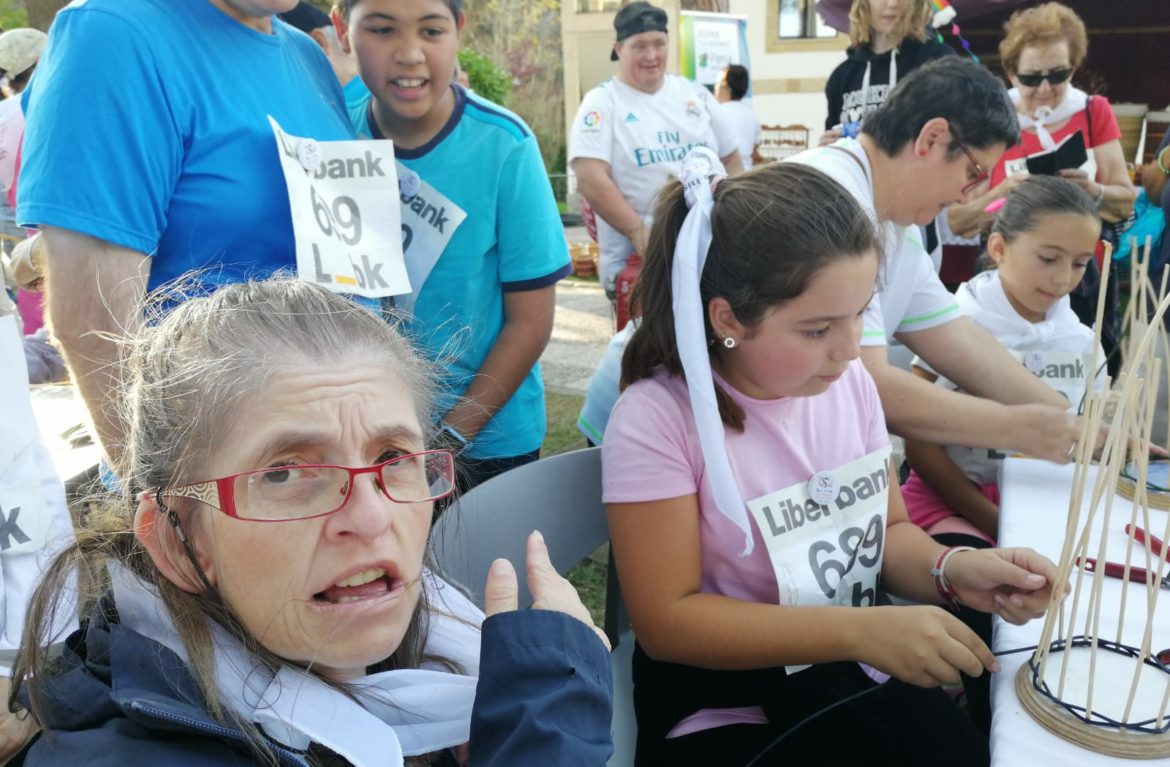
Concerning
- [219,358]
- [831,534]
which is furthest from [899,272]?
[219,358]

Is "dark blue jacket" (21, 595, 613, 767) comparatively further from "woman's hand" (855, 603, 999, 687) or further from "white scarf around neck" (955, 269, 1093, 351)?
"white scarf around neck" (955, 269, 1093, 351)

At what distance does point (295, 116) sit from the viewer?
1804mm

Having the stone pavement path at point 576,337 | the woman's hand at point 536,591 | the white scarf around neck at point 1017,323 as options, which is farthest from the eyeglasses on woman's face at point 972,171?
the stone pavement path at point 576,337

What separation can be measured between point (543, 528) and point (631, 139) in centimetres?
340

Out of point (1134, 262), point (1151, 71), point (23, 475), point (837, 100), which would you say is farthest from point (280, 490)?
point (1151, 71)

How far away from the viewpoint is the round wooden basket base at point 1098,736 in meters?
1.14

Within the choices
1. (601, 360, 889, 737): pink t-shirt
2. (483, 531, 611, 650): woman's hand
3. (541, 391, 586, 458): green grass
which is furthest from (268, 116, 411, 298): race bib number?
(541, 391, 586, 458): green grass

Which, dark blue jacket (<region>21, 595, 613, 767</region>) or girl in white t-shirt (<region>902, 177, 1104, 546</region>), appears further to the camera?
girl in white t-shirt (<region>902, 177, 1104, 546</region>)

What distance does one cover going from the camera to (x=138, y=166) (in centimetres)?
150

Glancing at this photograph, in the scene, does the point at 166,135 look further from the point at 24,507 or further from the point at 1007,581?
the point at 1007,581

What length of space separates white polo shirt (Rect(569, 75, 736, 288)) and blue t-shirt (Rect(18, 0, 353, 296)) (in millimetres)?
3051

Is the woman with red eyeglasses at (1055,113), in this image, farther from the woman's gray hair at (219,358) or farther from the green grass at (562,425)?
the woman's gray hair at (219,358)

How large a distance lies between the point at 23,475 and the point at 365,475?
787 mm

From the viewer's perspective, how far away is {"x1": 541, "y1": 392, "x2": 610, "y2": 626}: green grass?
3357 mm
